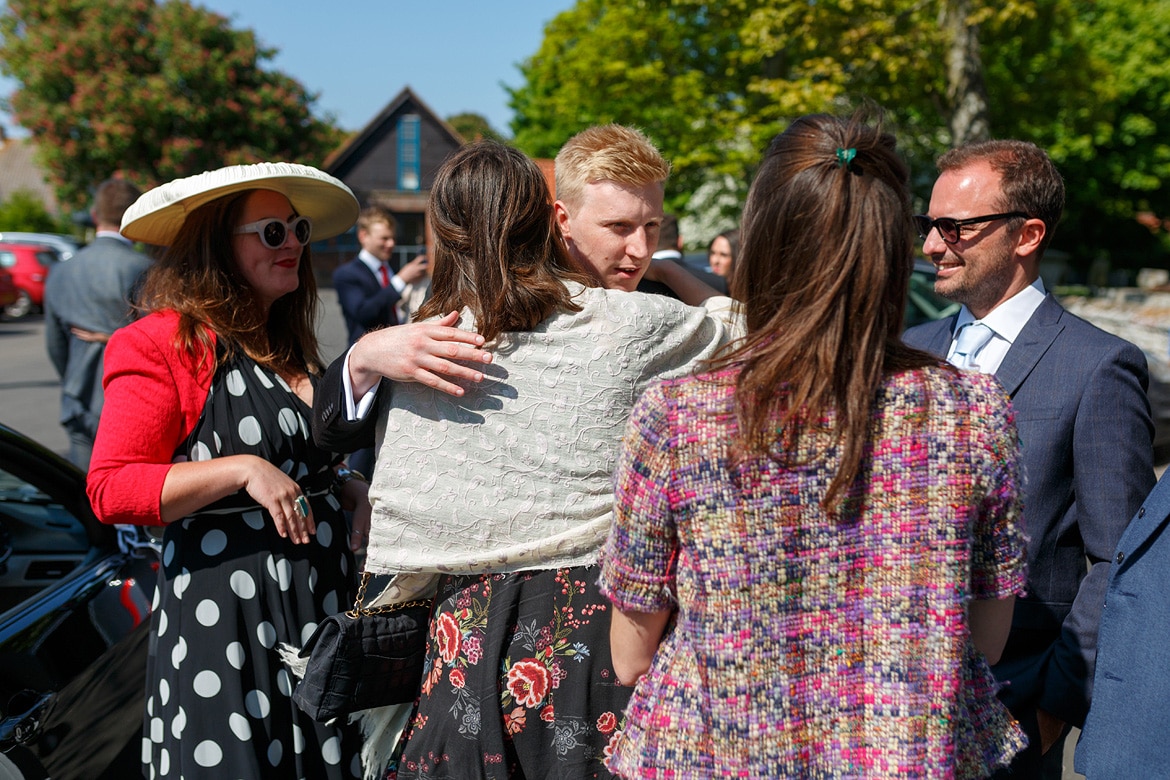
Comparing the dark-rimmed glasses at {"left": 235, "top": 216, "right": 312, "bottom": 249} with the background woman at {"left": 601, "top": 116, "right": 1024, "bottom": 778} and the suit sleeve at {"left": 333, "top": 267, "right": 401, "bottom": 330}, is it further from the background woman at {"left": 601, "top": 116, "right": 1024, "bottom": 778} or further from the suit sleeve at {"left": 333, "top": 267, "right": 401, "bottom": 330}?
the suit sleeve at {"left": 333, "top": 267, "right": 401, "bottom": 330}

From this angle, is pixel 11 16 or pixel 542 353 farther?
pixel 11 16

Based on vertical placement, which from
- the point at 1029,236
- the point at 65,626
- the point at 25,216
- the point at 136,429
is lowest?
the point at 25,216

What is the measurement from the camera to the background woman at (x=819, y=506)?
1249 mm

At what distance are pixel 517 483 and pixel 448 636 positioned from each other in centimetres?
35

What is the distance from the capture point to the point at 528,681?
1.67 metres

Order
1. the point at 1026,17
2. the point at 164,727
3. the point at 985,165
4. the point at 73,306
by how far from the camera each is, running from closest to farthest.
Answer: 1. the point at 164,727
2. the point at 985,165
3. the point at 73,306
4. the point at 1026,17

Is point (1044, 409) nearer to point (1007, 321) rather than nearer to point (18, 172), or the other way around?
point (1007, 321)

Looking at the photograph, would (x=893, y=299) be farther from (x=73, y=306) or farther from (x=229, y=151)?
(x=229, y=151)

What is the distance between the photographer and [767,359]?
125 centimetres

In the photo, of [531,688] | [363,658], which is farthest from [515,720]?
[363,658]

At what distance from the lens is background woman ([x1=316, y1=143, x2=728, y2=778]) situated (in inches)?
64.9

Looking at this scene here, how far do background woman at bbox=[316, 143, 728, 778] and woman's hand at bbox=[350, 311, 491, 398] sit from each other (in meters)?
0.02

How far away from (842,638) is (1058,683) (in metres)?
0.89

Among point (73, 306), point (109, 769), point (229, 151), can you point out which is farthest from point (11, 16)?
point (109, 769)
